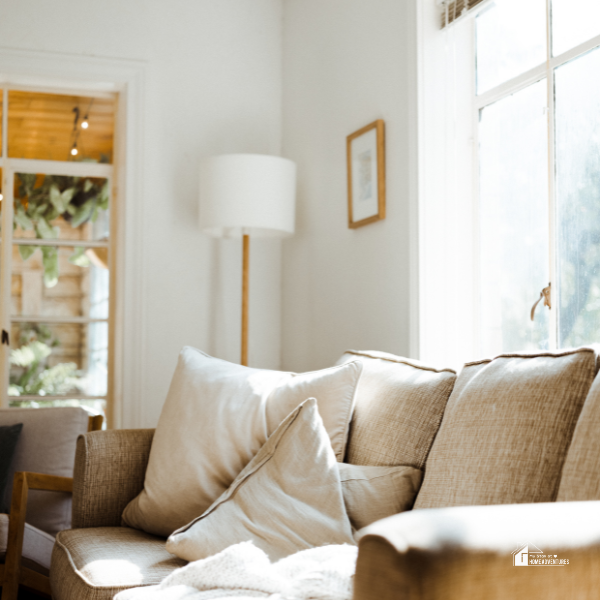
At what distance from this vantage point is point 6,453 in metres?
2.37

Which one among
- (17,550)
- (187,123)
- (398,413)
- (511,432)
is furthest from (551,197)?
(187,123)

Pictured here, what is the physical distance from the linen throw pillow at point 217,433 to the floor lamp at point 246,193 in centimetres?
116

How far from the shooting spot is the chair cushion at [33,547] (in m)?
2.12

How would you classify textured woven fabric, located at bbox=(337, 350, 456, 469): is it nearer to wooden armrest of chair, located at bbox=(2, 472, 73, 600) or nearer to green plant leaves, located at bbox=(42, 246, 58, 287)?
wooden armrest of chair, located at bbox=(2, 472, 73, 600)

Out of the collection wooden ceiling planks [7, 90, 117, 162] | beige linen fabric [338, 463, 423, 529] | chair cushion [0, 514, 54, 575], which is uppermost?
wooden ceiling planks [7, 90, 117, 162]

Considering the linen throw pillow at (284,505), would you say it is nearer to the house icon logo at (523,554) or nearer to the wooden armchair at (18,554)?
the wooden armchair at (18,554)

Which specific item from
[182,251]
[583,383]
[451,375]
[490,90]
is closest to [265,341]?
[182,251]

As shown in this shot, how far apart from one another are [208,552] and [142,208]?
232 centimetres

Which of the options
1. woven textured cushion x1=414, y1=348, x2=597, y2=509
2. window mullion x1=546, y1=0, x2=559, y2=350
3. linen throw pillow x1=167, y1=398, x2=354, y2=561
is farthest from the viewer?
window mullion x1=546, y1=0, x2=559, y2=350

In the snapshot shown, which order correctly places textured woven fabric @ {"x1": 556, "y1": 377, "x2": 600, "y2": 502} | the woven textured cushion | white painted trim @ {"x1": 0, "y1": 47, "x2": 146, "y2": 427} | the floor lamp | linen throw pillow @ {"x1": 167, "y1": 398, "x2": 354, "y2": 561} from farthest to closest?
white painted trim @ {"x1": 0, "y1": 47, "x2": 146, "y2": 427}
the floor lamp
linen throw pillow @ {"x1": 167, "y1": 398, "x2": 354, "y2": 561}
the woven textured cushion
textured woven fabric @ {"x1": 556, "y1": 377, "x2": 600, "y2": 502}

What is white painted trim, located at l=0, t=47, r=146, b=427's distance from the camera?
3.43 metres

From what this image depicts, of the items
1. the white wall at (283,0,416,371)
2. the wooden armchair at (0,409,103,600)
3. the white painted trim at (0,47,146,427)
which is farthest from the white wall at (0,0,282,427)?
the wooden armchair at (0,409,103,600)

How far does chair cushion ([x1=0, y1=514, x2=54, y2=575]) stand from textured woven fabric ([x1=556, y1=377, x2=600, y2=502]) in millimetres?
1662

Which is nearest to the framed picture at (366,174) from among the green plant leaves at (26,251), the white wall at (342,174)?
Answer: the white wall at (342,174)
